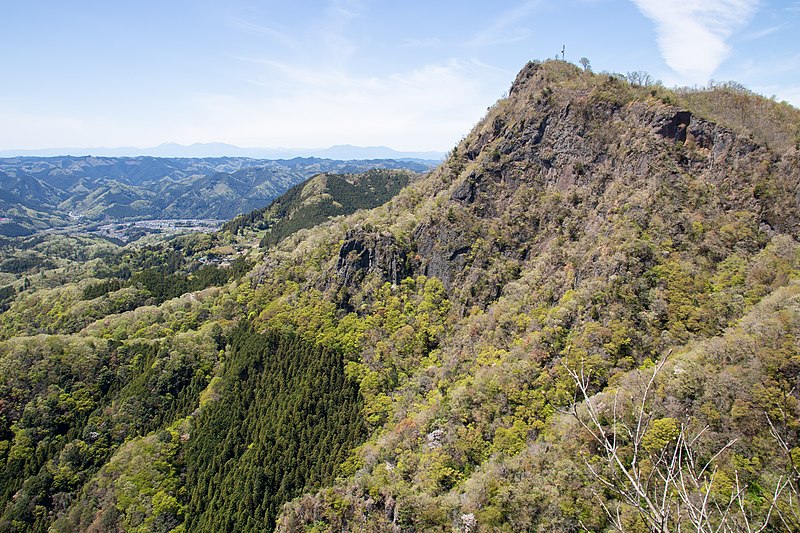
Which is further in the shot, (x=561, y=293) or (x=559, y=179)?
(x=559, y=179)

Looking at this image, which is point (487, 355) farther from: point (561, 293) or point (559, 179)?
point (559, 179)

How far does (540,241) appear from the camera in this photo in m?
99.5

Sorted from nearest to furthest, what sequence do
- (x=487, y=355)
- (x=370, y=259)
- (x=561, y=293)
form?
(x=487, y=355), (x=561, y=293), (x=370, y=259)

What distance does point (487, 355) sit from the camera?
8006 cm

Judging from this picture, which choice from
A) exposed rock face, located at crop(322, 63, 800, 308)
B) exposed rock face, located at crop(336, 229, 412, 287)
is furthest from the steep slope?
exposed rock face, located at crop(336, 229, 412, 287)

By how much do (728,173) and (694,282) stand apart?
25.1m

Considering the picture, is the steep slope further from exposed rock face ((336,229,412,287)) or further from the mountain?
exposed rock face ((336,229,412,287))

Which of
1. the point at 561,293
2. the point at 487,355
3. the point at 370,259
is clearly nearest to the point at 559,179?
the point at 561,293

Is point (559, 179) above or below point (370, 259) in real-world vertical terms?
above

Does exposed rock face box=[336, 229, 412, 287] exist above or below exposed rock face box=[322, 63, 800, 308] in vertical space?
below

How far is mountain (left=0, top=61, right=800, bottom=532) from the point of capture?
4841 centimetres

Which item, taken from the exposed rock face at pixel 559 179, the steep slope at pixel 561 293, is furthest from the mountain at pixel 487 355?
the exposed rock face at pixel 559 179

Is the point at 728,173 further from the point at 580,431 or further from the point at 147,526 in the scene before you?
the point at 147,526

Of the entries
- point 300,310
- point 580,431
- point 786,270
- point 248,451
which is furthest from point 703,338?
point 300,310
